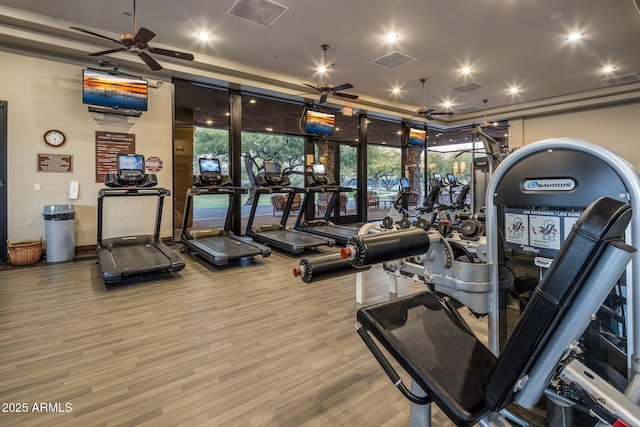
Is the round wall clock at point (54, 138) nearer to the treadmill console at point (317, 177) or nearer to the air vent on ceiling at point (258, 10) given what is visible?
the air vent on ceiling at point (258, 10)

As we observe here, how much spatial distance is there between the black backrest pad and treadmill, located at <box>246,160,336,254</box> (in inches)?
203

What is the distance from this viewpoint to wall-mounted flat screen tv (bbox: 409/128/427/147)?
35.7 ft

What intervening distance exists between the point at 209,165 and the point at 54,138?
2478 millimetres

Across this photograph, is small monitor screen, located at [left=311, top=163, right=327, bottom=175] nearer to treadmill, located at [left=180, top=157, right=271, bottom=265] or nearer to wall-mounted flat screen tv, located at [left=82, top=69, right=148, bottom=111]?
treadmill, located at [left=180, top=157, right=271, bottom=265]

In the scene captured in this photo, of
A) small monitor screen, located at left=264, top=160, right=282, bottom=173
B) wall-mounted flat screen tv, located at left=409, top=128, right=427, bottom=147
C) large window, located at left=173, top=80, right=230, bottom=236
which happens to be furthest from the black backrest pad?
wall-mounted flat screen tv, located at left=409, top=128, right=427, bottom=147

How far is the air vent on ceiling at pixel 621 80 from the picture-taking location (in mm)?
7402

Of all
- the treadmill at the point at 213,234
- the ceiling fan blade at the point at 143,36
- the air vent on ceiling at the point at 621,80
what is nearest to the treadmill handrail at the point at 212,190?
the treadmill at the point at 213,234

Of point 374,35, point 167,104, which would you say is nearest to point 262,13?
point 374,35

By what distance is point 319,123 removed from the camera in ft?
27.7

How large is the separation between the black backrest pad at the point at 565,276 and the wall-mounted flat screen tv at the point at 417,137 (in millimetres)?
10669

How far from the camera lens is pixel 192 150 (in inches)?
281

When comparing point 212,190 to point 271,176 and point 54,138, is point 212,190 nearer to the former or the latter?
point 271,176

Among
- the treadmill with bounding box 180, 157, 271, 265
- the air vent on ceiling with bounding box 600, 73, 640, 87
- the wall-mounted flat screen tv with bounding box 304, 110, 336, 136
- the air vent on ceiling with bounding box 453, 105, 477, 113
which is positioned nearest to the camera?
the treadmill with bounding box 180, 157, 271, 265

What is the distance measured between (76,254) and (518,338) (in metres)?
6.88
